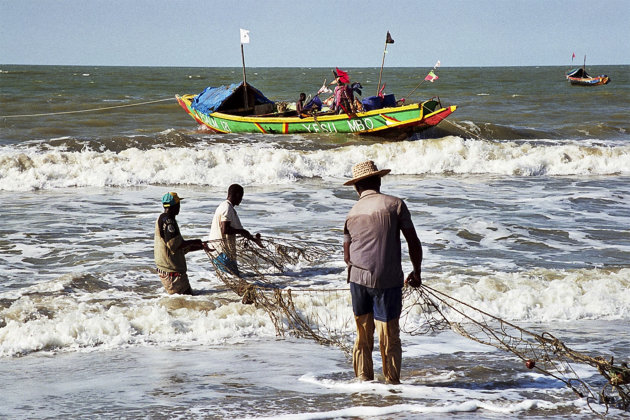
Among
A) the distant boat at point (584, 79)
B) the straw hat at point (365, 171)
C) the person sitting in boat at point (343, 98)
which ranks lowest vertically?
the straw hat at point (365, 171)

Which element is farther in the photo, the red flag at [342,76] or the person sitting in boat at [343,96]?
the person sitting in boat at [343,96]

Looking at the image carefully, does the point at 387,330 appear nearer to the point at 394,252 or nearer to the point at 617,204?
the point at 394,252

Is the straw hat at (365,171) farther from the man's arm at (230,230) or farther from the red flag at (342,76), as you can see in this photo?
the red flag at (342,76)

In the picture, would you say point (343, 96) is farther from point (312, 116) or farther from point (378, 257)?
point (378, 257)

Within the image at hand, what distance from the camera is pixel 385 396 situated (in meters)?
4.95

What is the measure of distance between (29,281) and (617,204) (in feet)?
35.1

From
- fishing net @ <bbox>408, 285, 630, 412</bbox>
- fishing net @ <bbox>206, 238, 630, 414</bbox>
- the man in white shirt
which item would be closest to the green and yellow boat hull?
fishing net @ <bbox>206, 238, 630, 414</bbox>

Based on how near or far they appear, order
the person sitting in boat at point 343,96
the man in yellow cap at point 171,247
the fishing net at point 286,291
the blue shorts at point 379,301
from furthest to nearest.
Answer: the person sitting in boat at point 343,96 < the man in yellow cap at point 171,247 < the fishing net at point 286,291 < the blue shorts at point 379,301

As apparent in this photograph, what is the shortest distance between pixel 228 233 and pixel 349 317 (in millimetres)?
1654

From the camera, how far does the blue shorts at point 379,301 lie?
15.9ft

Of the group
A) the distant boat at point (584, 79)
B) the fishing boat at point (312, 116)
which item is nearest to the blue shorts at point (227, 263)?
the fishing boat at point (312, 116)

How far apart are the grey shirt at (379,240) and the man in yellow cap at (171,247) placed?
10.5 feet

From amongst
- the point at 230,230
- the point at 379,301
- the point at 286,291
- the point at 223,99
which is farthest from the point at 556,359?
the point at 223,99

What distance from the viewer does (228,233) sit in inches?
321
